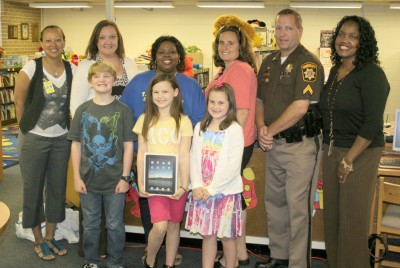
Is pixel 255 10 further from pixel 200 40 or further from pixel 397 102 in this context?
pixel 397 102

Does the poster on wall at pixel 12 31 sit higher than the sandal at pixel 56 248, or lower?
higher

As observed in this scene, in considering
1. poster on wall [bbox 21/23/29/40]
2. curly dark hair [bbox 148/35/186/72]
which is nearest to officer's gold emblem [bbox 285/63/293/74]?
curly dark hair [bbox 148/35/186/72]

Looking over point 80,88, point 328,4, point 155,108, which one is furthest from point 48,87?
point 328,4

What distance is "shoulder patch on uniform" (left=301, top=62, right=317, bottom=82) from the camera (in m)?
3.15

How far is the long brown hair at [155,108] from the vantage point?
3127 mm

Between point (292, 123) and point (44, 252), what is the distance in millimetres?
2261

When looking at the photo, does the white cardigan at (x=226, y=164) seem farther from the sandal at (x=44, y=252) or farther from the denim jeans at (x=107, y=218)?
the sandal at (x=44, y=252)

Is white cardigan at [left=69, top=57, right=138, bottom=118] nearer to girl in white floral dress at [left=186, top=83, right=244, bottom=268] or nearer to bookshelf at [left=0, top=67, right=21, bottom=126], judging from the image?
girl in white floral dress at [left=186, top=83, right=244, bottom=268]

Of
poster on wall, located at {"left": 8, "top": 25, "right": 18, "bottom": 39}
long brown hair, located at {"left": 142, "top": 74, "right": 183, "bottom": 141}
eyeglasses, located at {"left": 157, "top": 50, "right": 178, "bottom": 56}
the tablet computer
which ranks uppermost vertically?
poster on wall, located at {"left": 8, "top": 25, "right": 18, "bottom": 39}

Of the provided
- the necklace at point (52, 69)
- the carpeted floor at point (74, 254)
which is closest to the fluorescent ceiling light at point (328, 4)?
the carpeted floor at point (74, 254)

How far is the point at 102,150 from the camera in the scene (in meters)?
3.22

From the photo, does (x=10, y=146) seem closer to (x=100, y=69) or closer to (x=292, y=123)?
(x=100, y=69)

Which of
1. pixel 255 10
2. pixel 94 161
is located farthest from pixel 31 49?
pixel 94 161

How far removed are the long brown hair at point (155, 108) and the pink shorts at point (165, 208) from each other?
42 centimetres
